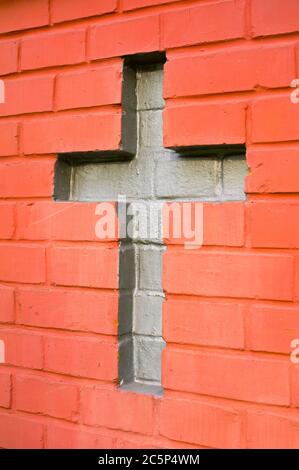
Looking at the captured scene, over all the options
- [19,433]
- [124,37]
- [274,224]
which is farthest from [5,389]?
[124,37]

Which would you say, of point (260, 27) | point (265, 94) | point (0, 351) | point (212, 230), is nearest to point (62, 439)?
point (0, 351)

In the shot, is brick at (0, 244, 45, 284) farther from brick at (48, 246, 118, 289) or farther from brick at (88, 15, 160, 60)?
brick at (88, 15, 160, 60)

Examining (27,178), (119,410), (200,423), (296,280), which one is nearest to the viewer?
(296,280)

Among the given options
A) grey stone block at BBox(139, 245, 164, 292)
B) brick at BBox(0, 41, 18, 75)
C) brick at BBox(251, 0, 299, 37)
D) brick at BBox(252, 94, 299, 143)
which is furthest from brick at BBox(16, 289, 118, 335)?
brick at BBox(251, 0, 299, 37)

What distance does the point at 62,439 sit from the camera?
1.49 metres

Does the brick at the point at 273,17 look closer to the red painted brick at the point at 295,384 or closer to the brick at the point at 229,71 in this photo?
the brick at the point at 229,71

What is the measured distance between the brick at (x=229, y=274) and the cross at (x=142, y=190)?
0.38 ft

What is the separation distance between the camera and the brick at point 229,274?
48.8 inches

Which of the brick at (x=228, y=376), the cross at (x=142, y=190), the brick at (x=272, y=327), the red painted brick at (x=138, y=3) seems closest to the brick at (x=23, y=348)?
the cross at (x=142, y=190)

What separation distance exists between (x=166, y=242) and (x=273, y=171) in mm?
344

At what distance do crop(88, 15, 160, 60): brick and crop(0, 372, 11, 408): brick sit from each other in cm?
101

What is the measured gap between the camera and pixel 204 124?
132 centimetres

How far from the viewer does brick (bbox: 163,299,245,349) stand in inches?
50.6

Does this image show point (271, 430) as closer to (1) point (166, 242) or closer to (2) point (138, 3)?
(1) point (166, 242)
